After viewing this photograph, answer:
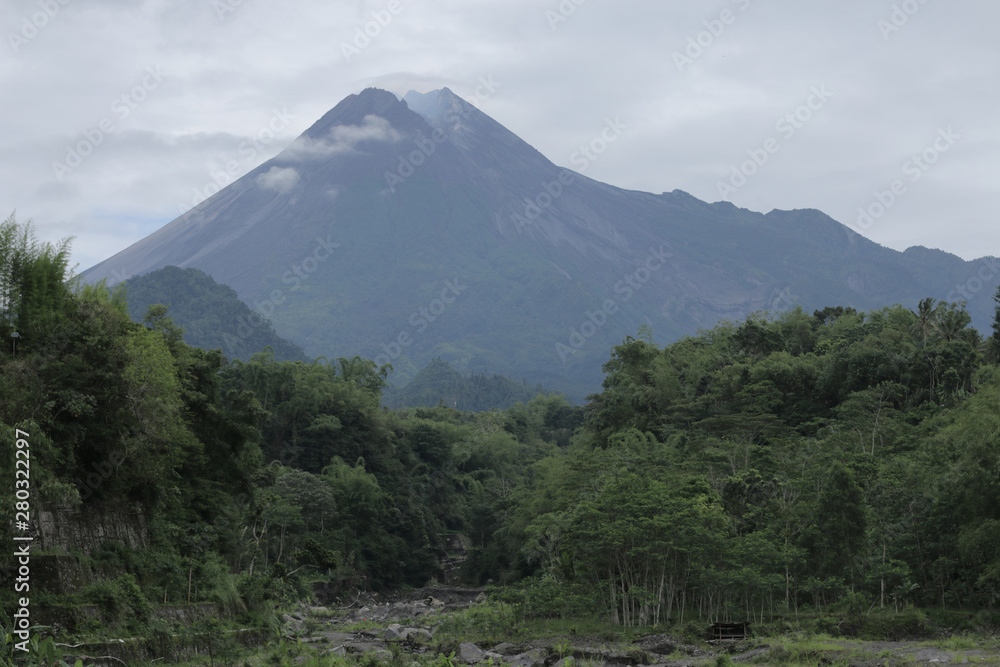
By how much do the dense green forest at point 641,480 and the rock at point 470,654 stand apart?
450cm

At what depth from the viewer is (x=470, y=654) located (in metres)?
25.7

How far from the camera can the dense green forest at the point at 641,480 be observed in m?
22.4

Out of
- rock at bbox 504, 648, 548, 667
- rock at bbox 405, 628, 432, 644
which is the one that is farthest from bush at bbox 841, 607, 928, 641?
rock at bbox 405, 628, 432, 644

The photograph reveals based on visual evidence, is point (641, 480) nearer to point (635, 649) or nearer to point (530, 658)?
point (635, 649)

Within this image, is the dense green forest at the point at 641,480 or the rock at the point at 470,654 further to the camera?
the rock at the point at 470,654

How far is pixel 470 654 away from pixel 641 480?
892cm

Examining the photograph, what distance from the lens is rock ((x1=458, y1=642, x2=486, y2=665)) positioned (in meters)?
24.8

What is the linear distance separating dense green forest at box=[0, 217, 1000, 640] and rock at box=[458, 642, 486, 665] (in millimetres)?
4504

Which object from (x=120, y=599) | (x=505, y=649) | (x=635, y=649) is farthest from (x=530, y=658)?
(x=120, y=599)

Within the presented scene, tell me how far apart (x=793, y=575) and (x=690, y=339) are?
42.9 m

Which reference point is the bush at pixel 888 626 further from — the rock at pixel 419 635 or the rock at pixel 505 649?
the rock at pixel 419 635

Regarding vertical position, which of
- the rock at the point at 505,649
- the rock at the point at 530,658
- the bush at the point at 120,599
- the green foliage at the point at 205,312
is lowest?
the rock at the point at 505,649

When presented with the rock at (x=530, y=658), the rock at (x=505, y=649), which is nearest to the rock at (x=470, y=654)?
the rock at (x=505, y=649)

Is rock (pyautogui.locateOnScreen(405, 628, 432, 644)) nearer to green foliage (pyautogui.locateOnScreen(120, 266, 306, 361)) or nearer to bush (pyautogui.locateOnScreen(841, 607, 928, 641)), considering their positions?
bush (pyautogui.locateOnScreen(841, 607, 928, 641))
